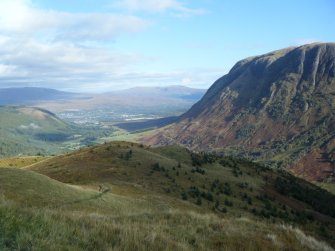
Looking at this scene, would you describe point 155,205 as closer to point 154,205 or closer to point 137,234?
point 154,205

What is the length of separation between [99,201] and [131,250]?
759 inches

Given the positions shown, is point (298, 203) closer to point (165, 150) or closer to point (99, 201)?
point (165, 150)

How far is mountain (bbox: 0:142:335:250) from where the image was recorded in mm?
13117

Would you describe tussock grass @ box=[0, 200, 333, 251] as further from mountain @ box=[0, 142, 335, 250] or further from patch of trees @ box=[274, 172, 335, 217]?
patch of trees @ box=[274, 172, 335, 217]

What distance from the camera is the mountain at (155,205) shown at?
13.1 meters

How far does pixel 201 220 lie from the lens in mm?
19594

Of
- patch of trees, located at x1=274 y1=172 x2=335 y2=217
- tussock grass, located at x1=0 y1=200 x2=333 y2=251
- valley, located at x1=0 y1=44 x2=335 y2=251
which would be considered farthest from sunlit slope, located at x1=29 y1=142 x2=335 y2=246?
tussock grass, located at x1=0 y1=200 x2=333 y2=251

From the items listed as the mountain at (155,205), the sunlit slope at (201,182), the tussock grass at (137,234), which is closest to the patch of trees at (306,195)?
the sunlit slope at (201,182)

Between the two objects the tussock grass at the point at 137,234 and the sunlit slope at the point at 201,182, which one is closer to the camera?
the tussock grass at the point at 137,234

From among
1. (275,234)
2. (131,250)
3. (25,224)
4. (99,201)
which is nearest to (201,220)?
(275,234)

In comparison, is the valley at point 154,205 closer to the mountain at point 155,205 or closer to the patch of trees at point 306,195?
the mountain at point 155,205

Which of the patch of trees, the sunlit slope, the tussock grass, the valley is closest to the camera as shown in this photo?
the tussock grass

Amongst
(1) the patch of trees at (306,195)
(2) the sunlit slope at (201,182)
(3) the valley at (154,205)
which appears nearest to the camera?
(3) the valley at (154,205)

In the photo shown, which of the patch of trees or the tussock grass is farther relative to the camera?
the patch of trees
